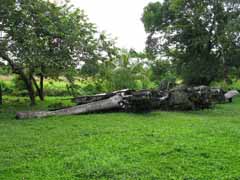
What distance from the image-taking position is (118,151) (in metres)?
4.34

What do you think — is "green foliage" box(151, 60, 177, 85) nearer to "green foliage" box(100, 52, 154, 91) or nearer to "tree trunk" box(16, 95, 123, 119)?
"green foliage" box(100, 52, 154, 91)

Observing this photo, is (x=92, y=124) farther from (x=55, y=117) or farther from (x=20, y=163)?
(x=20, y=163)

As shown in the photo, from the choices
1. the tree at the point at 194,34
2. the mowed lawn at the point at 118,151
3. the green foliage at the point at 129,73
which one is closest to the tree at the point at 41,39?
the mowed lawn at the point at 118,151

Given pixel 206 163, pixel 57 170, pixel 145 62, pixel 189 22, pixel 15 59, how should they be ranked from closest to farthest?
1. pixel 57 170
2. pixel 206 163
3. pixel 15 59
4. pixel 189 22
5. pixel 145 62

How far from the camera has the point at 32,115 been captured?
8.00m

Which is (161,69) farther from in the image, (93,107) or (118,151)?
(118,151)

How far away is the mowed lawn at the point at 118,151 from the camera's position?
11.3 feet

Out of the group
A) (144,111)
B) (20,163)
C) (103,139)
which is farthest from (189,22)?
(20,163)

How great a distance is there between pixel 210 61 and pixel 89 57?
1010 centimetres

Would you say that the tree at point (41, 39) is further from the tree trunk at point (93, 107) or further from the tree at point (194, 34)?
the tree at point (194, 34)

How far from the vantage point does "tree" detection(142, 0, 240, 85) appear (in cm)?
1742

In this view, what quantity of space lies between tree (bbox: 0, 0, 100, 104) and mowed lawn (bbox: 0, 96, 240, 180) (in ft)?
8.93

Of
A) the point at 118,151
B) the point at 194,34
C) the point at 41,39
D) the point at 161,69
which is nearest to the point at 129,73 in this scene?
the point at 161,69

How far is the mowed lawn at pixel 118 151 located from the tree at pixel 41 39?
2723 millimetres
